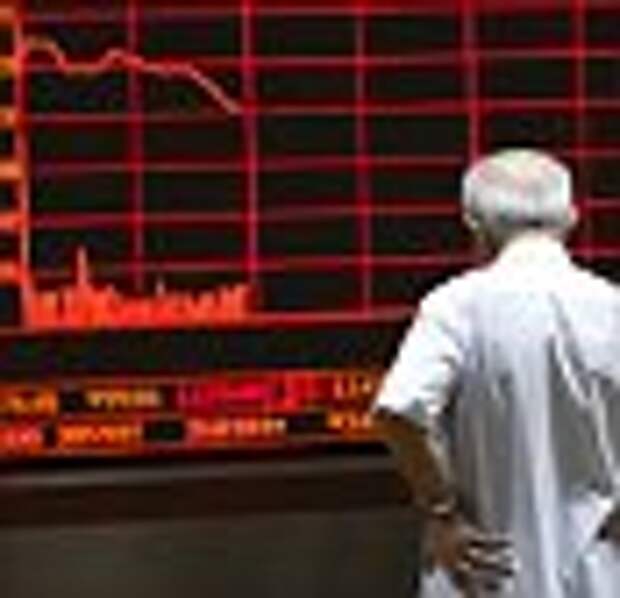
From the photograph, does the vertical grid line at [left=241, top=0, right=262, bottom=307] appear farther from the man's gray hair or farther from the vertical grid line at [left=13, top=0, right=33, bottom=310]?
the man's gray hair

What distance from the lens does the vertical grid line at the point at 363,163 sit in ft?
12.1

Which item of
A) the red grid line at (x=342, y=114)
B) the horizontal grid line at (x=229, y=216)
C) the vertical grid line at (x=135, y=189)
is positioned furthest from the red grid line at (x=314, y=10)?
the horizontal grid line at (x=229, y=216)

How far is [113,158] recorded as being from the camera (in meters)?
3.63

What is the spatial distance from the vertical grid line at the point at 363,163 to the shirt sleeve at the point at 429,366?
79cm

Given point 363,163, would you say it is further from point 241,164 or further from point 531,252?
point 531,252

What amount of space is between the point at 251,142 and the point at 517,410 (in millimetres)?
900

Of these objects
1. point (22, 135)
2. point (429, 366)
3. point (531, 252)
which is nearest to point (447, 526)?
point (429, 366)

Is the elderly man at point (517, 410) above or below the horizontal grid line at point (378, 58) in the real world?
below

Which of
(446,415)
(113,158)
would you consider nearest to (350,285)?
(113,158)

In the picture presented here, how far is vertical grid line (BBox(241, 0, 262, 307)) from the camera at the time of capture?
12.0 ft

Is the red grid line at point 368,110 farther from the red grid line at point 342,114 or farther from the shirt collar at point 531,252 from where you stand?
the shirt collar at point 531,252

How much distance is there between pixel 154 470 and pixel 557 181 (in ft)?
3.23

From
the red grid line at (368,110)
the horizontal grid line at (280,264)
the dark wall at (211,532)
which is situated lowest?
the dark wall at (211,532)

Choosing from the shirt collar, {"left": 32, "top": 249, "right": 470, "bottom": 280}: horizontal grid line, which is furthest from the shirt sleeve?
{"left": 32, "top": 249, "right": 470, "bottom": 280}: horizontal grid line
